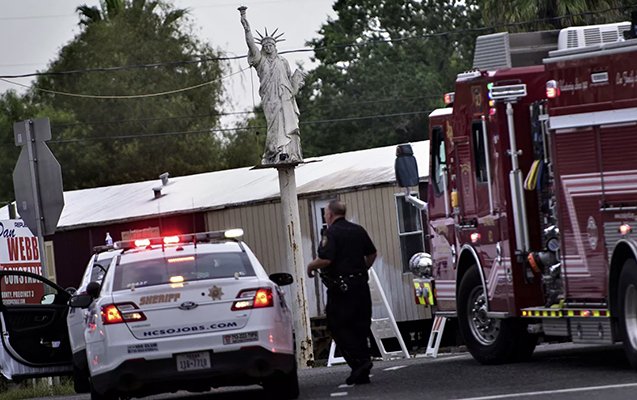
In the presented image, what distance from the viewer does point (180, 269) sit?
14.4 meters

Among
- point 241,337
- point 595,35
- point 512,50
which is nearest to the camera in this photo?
point 241,337

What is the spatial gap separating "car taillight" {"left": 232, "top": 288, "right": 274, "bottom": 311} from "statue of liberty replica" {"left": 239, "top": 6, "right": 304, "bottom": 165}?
13.5m

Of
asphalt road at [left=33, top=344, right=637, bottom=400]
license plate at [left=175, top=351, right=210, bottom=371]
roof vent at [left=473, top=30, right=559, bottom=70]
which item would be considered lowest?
asphalt road at [left=33, top=344, right=637, bottom=400]

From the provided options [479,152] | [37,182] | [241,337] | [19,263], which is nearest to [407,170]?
→ [479,152]

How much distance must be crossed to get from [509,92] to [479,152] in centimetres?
110

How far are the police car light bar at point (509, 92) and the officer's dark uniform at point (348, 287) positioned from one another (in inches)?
73.1

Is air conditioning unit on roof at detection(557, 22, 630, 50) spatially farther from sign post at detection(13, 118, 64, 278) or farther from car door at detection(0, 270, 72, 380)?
sign post at detection(13, 118, 64, 278)

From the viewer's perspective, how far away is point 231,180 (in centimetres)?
3762

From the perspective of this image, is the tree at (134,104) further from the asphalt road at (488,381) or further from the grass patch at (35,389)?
the asphalt road at (488,381)

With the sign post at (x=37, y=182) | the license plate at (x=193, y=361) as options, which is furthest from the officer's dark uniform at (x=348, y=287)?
the sign post at (x=37, y=182)

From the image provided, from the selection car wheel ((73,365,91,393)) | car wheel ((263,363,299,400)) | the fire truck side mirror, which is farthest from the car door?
the fire truck side mirror

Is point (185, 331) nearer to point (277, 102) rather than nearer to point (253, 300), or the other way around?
point (253, 300)

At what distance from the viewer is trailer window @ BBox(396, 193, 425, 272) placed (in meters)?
30.6

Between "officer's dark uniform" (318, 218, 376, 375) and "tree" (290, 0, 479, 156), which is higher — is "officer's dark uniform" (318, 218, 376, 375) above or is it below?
below
